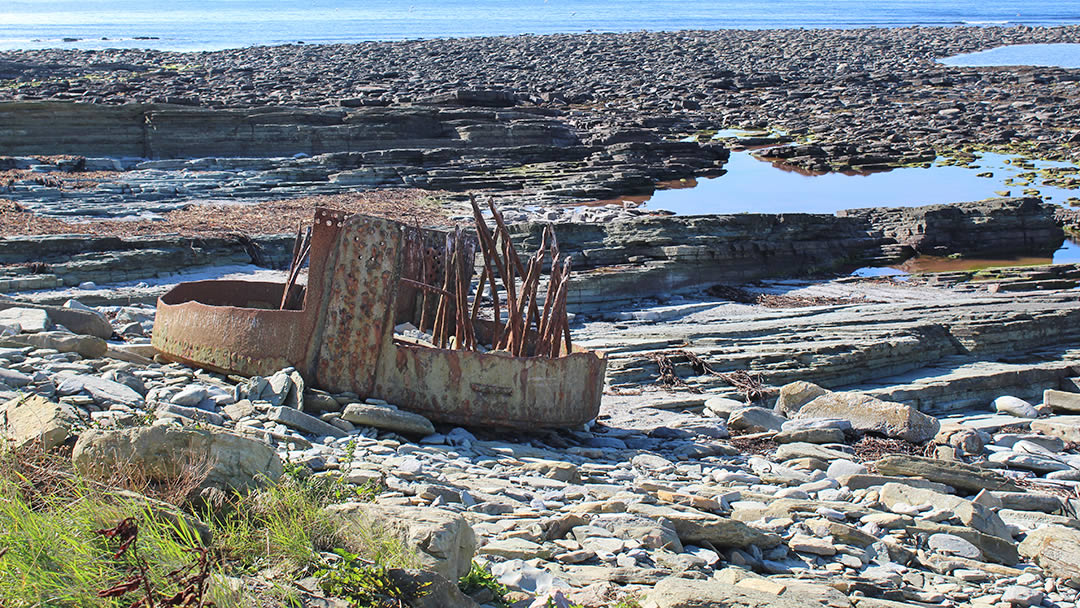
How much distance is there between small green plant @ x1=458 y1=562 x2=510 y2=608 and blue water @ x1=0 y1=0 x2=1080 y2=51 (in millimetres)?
72269

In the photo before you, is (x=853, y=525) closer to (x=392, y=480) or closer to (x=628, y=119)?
(x=392, y=480)

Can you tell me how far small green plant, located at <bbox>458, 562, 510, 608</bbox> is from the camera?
12.8ft

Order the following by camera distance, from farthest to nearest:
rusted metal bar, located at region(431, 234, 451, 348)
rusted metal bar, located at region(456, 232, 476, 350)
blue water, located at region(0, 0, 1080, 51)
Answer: blue water, located at region(0, 0, 1080, 51) → rusted metal bar, located at region(431, 234, 451, 348) → rusted metal bar, located at region(456, 232, 476, 350)

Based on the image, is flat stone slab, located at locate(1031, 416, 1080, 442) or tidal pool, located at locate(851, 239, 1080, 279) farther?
tidal pool, located at locate(851, 239, 1080, 279)

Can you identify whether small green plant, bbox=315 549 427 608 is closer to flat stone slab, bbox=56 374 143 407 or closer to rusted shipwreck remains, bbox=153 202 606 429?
flat stone slab, bbox=56 374 143 407

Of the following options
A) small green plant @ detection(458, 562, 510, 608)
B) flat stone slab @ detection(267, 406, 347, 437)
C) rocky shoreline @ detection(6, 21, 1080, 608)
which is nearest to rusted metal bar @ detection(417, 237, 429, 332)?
rocky shoreline @ detection(6, 21, 1080, 608)

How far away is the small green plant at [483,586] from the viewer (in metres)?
3.91

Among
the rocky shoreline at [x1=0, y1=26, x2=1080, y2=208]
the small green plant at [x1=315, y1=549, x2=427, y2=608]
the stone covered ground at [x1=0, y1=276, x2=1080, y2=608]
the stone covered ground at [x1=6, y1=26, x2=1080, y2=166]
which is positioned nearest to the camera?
the small green plant at [x1=315, y1=549, x2=427, y2=608]

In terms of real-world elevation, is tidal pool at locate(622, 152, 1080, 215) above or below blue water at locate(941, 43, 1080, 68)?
below

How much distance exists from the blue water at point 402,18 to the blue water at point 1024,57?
25202 mm

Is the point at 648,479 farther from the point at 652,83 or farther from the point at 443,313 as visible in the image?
the point at 652,83

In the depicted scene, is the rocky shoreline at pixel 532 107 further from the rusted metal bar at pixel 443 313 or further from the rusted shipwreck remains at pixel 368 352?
the rusted shipwreck remains at pixel 368 352

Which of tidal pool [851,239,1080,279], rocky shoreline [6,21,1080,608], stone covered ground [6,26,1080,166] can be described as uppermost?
stone covered ground [6,26,1080,166]

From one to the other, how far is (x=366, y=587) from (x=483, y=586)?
0.55 meters
